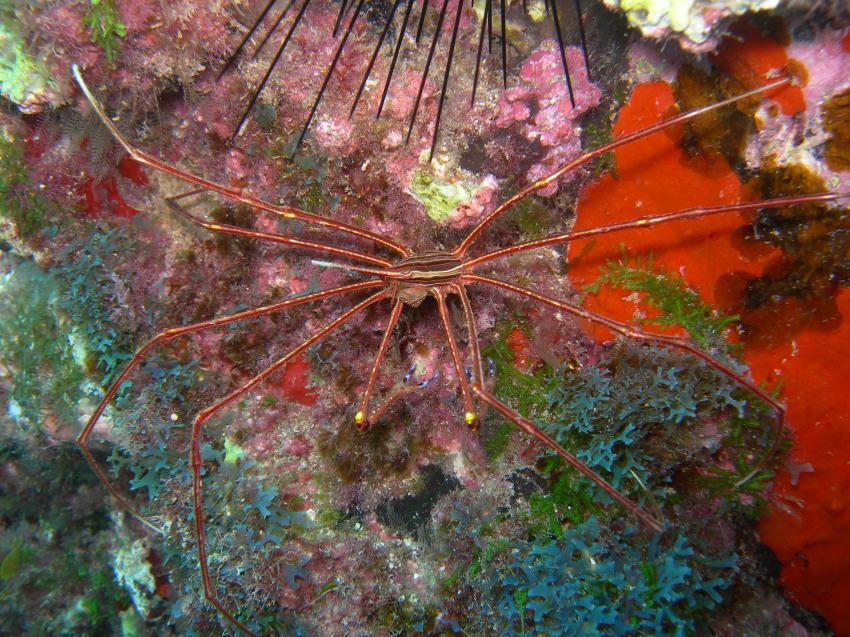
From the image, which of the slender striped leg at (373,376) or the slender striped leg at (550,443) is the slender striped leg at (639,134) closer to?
the slender striped leg at (373,376)

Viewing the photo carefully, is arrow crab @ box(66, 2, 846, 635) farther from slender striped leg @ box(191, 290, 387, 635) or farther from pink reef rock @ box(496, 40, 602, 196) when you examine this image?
pink reef rock @ box(496, 40, 602, 196)

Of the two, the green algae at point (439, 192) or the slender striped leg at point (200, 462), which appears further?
the green algae at point (439, 192)

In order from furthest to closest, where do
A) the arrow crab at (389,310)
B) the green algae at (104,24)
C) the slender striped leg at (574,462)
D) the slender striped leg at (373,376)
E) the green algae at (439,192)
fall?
the green algae at (439,192) < the slender striped leg at (373,376) < the green algae at (104,24) < the arrow crab at (389,310) < the slender striped leg at (574,462)

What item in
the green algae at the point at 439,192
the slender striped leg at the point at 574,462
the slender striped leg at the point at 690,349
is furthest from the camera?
the green algae at the point at 439,192

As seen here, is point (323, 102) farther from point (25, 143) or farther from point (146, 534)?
point (146, 534)

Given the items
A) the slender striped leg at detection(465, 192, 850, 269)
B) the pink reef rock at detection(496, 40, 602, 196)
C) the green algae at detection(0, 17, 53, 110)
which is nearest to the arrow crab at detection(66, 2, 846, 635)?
the slender striped leg at detection(465, 192, 850, 269)

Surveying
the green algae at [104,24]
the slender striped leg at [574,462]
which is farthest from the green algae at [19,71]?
the slender striped leg at [574,462]

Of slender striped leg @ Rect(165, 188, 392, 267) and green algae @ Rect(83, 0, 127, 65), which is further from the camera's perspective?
slender striped leg @ Rect(165, 188, 392, 267)

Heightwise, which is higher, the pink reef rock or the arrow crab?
the pink reef rock
